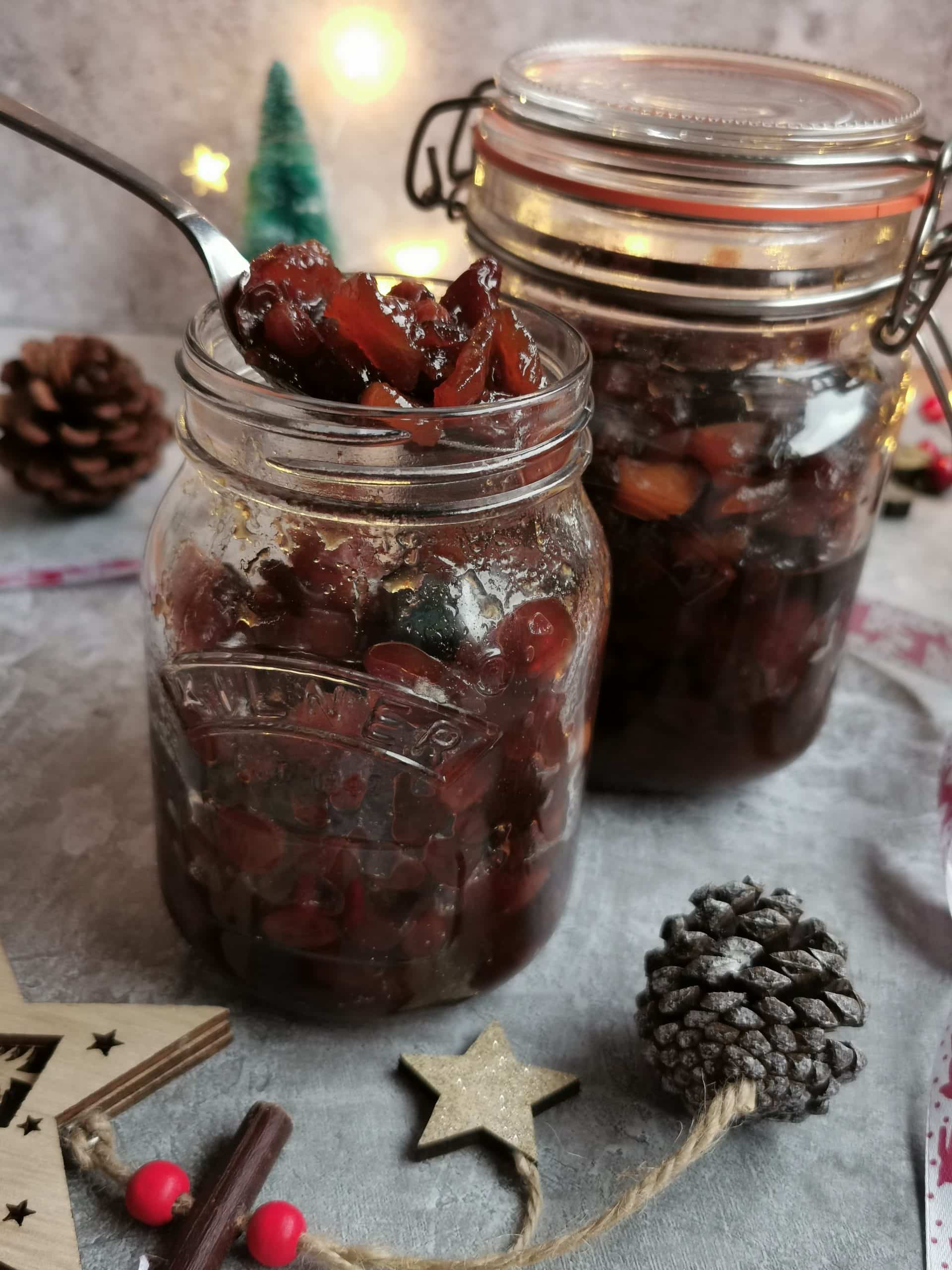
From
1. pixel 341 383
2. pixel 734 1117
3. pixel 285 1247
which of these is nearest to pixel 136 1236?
pixel 285 1247

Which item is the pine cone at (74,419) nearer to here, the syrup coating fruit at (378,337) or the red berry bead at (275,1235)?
the syrup coating fruit at (378,337)

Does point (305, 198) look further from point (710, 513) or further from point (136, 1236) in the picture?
point (136, 1236)

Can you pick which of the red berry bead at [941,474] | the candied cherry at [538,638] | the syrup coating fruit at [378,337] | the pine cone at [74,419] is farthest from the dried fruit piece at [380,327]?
the red berry bead at [941,474]

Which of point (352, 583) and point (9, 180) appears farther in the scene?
point (9, 180)

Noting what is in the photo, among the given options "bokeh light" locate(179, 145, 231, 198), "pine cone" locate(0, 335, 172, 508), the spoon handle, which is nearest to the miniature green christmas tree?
Result: "bokeh light" locate(179, 145, 231, 198)

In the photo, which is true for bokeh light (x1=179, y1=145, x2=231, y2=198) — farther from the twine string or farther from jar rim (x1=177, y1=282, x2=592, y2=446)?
the twine string

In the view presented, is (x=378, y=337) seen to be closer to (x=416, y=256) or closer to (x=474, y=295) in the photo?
(x=474, y=295)

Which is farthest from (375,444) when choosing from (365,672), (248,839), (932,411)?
(932,411)
